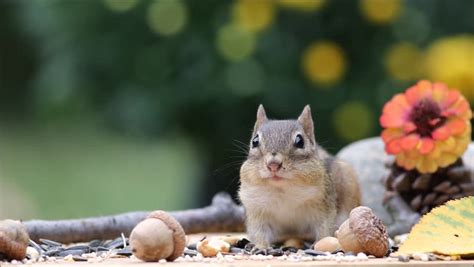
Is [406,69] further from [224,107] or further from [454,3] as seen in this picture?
[224,107]

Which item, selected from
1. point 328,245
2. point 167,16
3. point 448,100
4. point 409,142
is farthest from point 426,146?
point 167,16

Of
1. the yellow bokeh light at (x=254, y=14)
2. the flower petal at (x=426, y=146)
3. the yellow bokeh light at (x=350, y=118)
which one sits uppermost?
the yellow bokeh light at (x=254, y=14)

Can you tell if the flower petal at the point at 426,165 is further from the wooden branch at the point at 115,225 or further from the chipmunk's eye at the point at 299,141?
the wooden branch at the point at 115,225

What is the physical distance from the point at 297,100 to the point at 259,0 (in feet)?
2.12

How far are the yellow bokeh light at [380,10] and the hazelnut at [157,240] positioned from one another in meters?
3.47

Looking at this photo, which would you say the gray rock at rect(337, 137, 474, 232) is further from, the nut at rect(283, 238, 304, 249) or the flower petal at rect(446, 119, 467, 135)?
the nut at rect(283, 238, 304, 249)

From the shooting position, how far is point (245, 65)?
593 centimetres

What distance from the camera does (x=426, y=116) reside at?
3893 mm

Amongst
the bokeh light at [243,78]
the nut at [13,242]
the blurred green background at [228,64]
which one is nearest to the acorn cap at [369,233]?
the nut at [13,242]

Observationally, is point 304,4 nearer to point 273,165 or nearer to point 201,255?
point 273,165

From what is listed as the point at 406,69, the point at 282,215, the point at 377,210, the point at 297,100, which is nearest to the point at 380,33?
the point at 406,69

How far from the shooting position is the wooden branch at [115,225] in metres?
3.57

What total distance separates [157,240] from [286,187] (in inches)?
31.1

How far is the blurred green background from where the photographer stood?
233 inches
